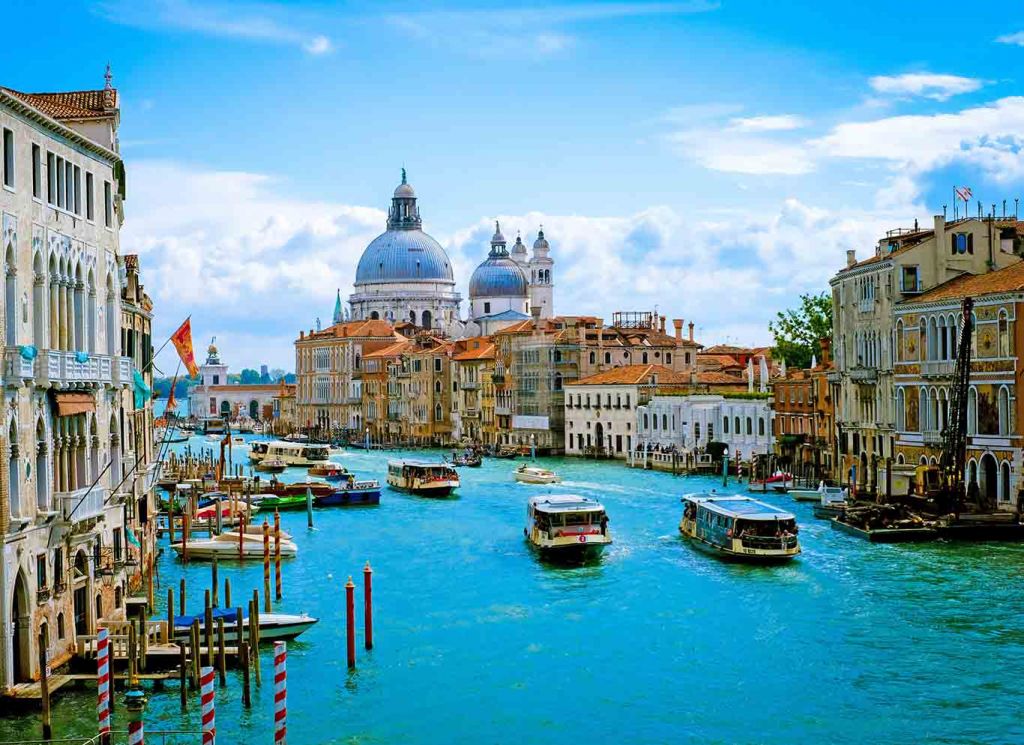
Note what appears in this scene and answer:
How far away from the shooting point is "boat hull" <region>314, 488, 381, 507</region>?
130ft

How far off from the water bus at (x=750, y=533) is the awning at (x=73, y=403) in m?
12.8

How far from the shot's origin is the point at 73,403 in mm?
16172

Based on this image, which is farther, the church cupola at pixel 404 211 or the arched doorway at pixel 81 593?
the church cupola at pixel 404 211

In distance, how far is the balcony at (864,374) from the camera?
35.5 metres

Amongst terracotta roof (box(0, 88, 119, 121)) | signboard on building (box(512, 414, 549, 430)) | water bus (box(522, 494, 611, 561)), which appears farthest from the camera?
signboard on building (box(512, 414, 549, 430))

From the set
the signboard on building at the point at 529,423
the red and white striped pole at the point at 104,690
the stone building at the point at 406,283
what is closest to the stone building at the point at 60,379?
the red and white striped pole at the point at 104,690

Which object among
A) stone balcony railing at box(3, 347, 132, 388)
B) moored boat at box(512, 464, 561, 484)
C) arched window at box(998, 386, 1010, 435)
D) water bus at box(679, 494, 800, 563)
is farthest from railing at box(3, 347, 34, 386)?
moored boat at box(512, 464, 561, 484)

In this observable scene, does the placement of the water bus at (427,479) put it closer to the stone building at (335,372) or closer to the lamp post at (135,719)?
the lamp post at (135,719)

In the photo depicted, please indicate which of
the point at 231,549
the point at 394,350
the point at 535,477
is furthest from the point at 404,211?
the point at 231,549

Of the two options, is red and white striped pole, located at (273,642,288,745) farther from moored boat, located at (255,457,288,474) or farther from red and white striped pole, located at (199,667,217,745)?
moored boat, located at (255,457,288,474)

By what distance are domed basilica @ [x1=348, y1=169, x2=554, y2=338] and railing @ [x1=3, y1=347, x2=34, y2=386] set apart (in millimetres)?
73369

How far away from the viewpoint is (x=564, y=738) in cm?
1529

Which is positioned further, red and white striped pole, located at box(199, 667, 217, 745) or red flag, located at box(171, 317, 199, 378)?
red flag, located at box(171, 317, 199, 378)

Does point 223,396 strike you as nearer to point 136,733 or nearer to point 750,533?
point 750,533
